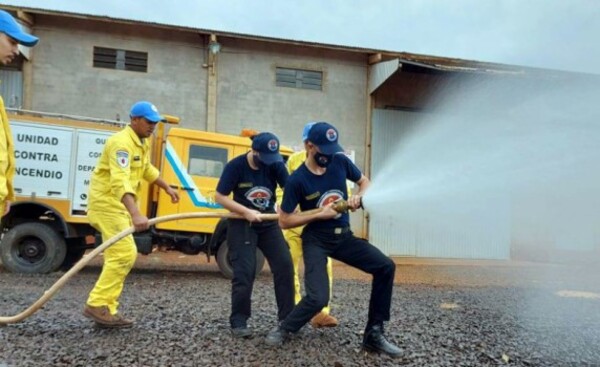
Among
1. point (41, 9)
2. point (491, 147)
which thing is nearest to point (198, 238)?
point (491, 147)

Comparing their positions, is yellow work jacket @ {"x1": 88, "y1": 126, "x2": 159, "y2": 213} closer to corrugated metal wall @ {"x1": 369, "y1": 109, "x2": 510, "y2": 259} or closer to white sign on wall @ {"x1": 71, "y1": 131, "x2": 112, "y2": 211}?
white sign on wall @ {"x1": 71, "y1": 131, "x2": 112, "y2": 211}

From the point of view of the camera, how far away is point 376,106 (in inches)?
601

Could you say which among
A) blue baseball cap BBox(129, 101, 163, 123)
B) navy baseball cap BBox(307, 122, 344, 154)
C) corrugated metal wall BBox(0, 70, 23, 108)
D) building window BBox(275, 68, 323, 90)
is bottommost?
navy baseball cap BBox(307, 122, 344, 154)

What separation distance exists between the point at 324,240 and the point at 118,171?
1966mm

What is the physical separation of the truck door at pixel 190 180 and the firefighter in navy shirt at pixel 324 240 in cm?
514

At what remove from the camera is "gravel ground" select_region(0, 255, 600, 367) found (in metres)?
4.07

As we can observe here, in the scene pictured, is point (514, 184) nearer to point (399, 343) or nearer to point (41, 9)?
point (399, 343)

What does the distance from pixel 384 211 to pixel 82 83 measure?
11316 mm

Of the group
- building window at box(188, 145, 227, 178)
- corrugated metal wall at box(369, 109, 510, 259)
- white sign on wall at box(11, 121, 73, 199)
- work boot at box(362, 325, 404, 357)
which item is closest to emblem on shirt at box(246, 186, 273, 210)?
work boot at box(362, 325, 404, 357)

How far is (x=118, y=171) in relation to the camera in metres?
4.66

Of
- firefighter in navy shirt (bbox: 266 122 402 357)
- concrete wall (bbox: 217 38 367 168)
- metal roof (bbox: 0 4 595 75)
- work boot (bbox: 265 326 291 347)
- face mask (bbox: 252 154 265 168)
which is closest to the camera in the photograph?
firefighter in navy shirt (bbox: 266 122 402 357)

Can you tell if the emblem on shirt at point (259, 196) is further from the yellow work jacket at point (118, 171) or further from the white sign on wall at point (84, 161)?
the white sign on wall at point (84, 161)

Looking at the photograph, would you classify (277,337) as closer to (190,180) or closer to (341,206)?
(341,206)

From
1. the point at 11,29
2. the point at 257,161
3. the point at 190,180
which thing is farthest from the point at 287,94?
the point at 11,29
